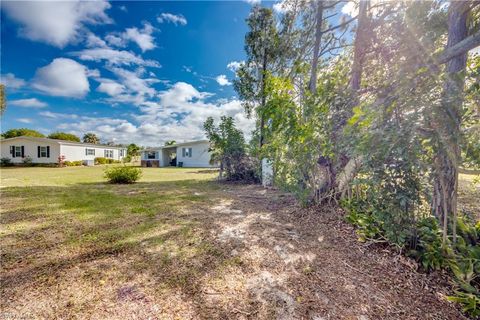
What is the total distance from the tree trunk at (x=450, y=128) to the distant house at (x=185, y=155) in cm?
2146

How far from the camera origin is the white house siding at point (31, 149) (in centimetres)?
2050

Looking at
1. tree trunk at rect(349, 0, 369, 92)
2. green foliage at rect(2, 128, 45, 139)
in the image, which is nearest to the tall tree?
tree trunk at rect(349, 0, 369, 92)

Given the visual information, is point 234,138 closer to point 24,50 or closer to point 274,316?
point 274,316

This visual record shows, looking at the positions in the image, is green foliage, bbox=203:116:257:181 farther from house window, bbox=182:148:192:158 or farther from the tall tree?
house window, bbox=182:148:192:158

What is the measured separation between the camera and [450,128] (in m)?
1.96

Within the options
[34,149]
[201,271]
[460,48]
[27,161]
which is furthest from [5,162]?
[460,48]

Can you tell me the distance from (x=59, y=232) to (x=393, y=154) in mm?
5061

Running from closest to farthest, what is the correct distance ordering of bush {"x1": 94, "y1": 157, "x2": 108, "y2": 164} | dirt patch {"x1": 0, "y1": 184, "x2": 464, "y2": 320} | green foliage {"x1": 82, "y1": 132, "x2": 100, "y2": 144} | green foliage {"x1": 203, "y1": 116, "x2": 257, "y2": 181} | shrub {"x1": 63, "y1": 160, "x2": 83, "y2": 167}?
dirt patch {"x1": 0, "y1": 184, "x2": 464, "y2": 320} → green foliage {"x1": 203, "y1": 116, "x2": 257, "y2": 181} → shrub {"x1": 63, "y1": 160, "x2": 83, "y2": 167} → bush {"x1": 94, "y1": 157, "x2": 108, "y2": 164} → green foliage {"x1": 82, "y1": 132, "x2": 100, "y2": 144}

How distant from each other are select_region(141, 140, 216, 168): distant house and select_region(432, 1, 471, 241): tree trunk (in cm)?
2146

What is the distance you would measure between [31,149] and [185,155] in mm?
15524

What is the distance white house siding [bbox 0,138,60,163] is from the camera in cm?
2050

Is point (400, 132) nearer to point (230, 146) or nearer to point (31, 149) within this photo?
point (230, 146)

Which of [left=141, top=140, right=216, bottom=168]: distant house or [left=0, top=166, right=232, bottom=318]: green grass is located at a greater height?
[left=141, top=140, right=216, bottom=168]: distant house

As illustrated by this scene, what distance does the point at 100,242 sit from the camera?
9.82 ft
